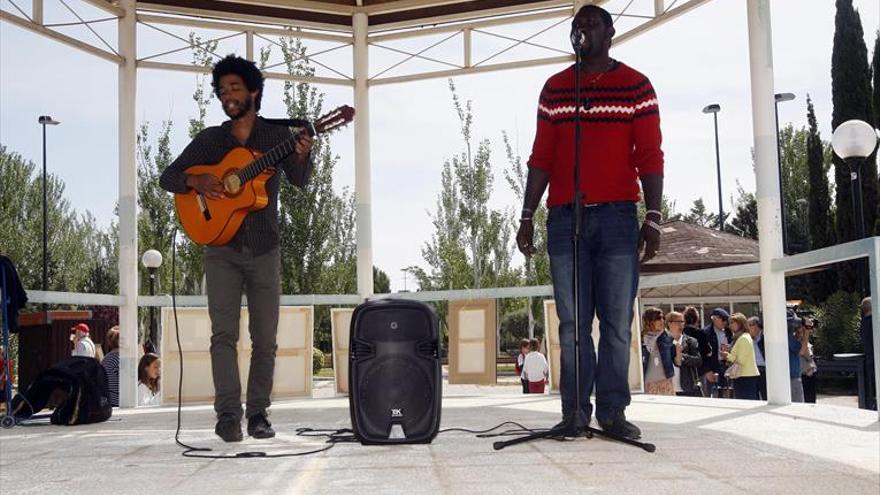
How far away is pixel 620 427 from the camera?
12.6 feet

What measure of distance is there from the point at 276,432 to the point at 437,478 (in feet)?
6.90

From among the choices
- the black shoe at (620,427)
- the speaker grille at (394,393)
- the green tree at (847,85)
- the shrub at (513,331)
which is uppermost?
the green tree at (847,85)

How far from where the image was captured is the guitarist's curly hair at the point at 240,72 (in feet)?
15.5

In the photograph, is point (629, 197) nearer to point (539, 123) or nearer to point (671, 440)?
point (539, 123)

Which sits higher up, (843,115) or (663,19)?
(843,115)

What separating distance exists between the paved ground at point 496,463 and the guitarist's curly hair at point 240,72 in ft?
6.17

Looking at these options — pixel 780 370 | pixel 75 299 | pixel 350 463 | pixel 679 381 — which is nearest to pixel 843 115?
pixel 679 381

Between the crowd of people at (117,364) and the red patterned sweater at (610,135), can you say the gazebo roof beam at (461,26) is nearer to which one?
the crowd of people at (117,364)

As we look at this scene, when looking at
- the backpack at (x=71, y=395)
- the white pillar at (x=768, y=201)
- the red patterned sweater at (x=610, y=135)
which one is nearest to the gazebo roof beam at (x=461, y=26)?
the white pillar at (x=768, y=201)

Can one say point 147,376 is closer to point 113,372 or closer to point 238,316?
point 113,372

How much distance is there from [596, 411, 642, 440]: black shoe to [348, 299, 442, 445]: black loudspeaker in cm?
76

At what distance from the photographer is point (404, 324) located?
3.94 m

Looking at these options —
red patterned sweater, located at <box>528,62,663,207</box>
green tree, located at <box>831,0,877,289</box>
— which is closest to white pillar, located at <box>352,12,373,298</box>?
red patterned sweater, located at <box>528,62,663,207</box>

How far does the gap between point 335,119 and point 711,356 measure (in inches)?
258
